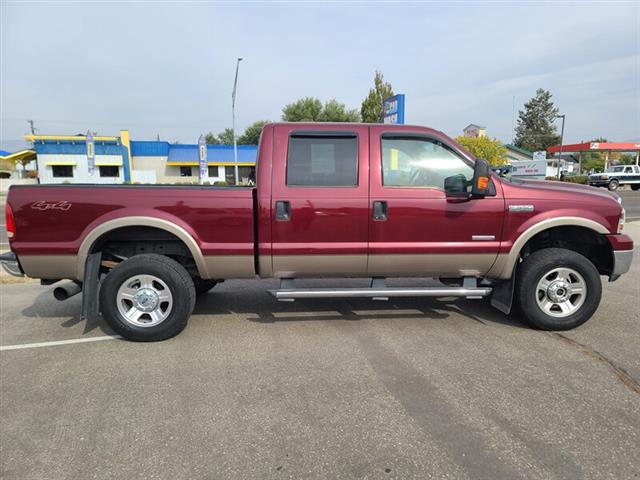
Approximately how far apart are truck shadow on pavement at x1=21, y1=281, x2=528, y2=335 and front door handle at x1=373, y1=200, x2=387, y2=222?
4.12 ft

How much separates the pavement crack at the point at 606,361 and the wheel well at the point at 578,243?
3.10 ft

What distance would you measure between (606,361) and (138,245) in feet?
15.0

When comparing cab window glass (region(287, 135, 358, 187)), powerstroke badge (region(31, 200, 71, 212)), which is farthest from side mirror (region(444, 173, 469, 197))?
powerstroke badge (region(31, 200, 71, 212))

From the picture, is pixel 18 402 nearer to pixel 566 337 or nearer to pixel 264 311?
pixel 264 311

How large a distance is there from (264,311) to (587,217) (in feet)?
11.9

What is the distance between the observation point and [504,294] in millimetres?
4695

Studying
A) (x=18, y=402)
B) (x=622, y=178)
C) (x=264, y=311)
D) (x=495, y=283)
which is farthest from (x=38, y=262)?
(x=622, y=178)

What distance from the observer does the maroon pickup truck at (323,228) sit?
4.16 meters

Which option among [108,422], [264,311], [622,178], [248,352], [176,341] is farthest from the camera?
[622,178]

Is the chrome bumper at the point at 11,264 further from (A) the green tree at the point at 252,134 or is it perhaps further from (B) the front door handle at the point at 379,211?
(A) the green tree at the point at 252,134

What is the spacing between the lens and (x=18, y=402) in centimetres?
322

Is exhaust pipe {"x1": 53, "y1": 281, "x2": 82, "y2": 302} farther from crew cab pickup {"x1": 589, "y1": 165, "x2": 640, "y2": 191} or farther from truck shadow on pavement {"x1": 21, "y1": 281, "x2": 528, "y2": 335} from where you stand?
crew cab pickup {"x1": 589, "y1": 165, "x2": 640, "y2": 191}

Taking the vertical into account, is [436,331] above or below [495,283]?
below

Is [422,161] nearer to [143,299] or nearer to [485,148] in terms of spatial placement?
[143,299]
